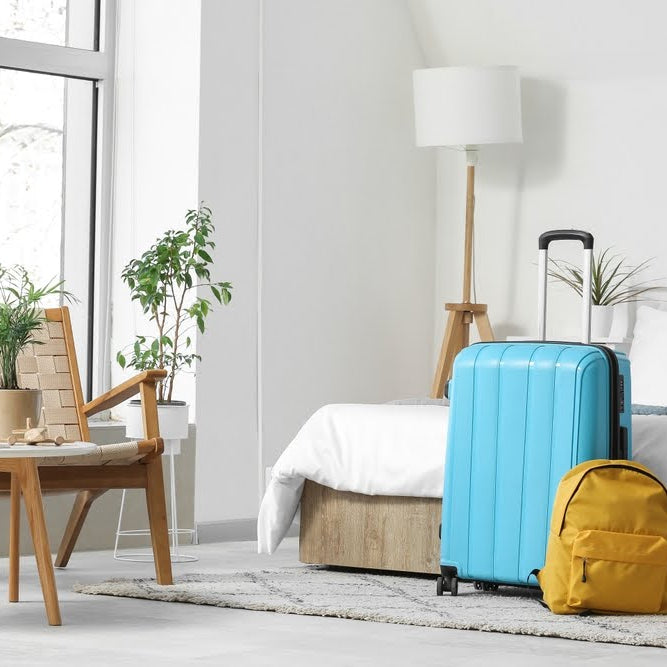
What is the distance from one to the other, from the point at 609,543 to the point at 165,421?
5.66 feet

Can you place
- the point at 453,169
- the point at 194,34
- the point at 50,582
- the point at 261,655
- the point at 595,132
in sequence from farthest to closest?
the point at 453,169, the point at 595,132, the point at 194,34, the point at 50,582, the point at 261,655

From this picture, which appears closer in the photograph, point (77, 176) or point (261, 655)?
point (261, 655)

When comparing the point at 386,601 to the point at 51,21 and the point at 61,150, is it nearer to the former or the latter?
the point at 61,150

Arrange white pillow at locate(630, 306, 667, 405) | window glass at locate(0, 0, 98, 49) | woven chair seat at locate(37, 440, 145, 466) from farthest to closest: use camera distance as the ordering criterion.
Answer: window glass at locate(0, 0, 98, 49) → white pillow at locate(630, 306, 667, 405) → woven chair seat at locate(37, 440, 145, 466)

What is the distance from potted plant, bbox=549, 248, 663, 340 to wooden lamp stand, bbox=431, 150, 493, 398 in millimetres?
325

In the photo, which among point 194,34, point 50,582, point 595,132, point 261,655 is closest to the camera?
point 261,655

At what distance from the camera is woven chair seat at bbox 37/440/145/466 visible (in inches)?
142

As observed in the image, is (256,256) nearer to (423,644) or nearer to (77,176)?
(77,176)

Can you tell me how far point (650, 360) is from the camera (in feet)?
16.1

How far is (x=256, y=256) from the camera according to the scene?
532 centimetres

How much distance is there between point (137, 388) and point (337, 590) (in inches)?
33.6

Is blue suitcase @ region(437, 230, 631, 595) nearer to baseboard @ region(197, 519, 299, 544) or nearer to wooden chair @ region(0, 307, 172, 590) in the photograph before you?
wooden chair @ region(0, 307, 172, 590)

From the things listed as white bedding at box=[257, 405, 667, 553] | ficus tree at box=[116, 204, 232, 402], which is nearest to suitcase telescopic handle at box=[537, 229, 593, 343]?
white bedding at box=[257, 405, 667, 553]

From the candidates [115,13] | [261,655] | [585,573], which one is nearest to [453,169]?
[115,13]
